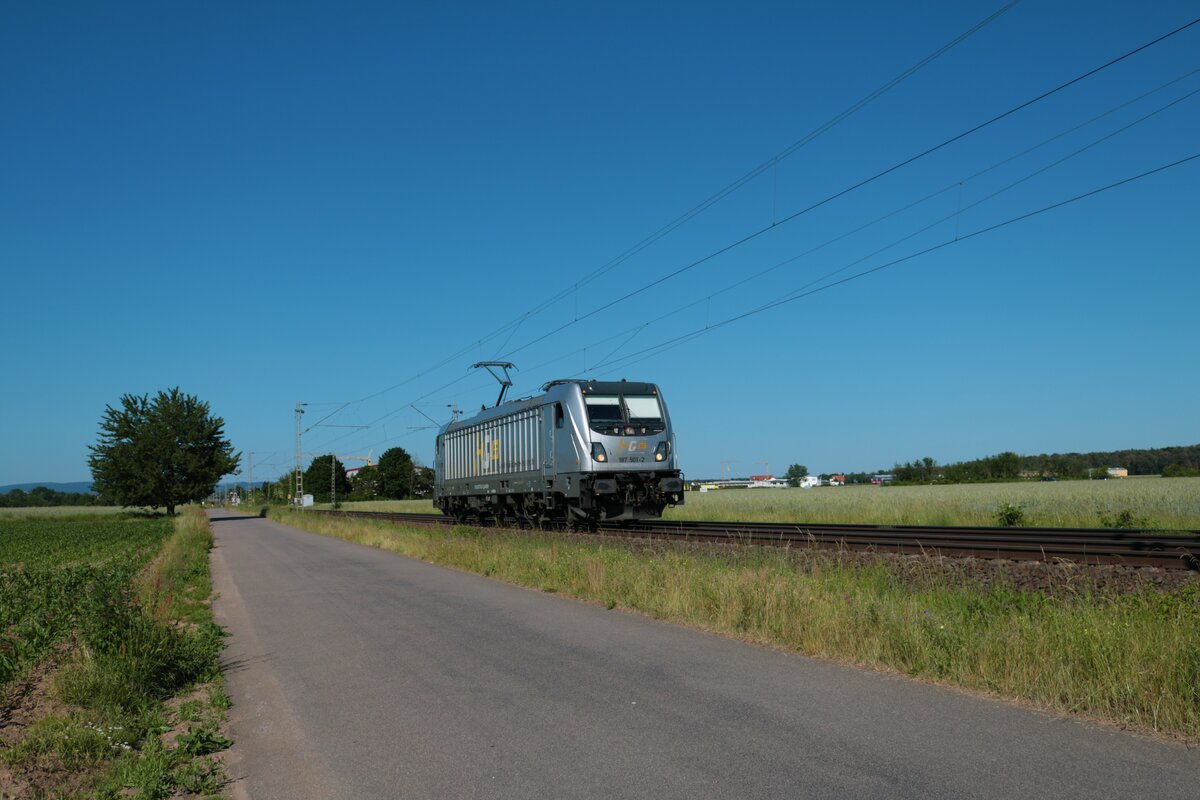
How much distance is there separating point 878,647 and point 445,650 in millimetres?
4191

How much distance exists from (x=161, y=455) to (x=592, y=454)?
184ft

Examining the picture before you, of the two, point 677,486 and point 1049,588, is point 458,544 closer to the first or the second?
point 677,486

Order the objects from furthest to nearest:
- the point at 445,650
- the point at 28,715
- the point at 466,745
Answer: the point at 445,650 → the point at 28,715 → the point at 466,745

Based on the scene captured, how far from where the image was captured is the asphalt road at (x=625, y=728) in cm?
475

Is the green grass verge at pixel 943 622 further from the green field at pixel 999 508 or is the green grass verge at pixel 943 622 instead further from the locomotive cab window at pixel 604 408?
the green field at pixel 999 508

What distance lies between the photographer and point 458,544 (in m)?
19.6

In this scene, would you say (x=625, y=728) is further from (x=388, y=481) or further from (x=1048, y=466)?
(x=388, y=481)

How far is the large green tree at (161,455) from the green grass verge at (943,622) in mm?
62922

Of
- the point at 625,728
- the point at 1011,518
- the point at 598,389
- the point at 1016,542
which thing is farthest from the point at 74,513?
the point at 625,728

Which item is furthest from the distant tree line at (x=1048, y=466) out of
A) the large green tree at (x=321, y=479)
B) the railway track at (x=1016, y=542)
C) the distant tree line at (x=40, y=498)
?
the distant tree line at (x=40, y=498)

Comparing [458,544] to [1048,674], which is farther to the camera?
[458,544]

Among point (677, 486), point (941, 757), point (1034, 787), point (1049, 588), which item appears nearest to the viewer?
point (1034, 787)

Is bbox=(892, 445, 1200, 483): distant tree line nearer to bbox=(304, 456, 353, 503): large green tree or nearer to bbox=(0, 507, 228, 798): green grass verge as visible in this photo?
bbox=(0, 507, 228, 798): green grass verge

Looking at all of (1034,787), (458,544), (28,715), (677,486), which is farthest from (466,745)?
(677,486)
